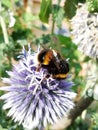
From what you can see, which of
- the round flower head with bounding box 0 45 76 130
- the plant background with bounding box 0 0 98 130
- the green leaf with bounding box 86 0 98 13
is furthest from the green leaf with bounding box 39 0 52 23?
the round flower head with bounding box 0 45 76 130

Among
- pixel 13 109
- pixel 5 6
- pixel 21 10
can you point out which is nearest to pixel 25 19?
pixel 5 6

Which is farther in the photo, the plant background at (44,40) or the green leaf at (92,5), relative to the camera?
the plant background at (44,40)

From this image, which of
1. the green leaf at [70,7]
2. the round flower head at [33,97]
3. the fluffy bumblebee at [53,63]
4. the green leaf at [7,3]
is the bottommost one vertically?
the round flower head at [33,97]

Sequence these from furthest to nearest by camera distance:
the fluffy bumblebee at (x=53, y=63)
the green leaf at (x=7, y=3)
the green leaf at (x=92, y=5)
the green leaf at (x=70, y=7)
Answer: the green leaf at (x=7, y=3) → the green leaf at (x=70, y=7) → the green leaf at (x=92, y=5) → the fluffy bumblebee at (x=53, y=63)

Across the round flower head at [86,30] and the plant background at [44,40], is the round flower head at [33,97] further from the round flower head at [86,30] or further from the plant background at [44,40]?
the round flower head at [86,30]

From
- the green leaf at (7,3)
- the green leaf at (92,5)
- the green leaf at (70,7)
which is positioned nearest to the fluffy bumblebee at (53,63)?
the green leaf at (92,5)

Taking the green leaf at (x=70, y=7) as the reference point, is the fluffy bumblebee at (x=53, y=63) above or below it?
below

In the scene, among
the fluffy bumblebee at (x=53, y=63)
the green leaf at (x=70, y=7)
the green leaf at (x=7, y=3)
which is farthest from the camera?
the green leaf at (x=7, y=3)

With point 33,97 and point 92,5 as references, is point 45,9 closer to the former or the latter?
point 92,5
